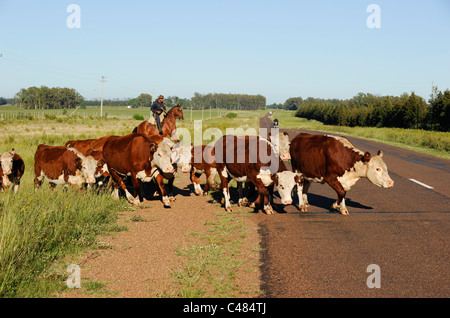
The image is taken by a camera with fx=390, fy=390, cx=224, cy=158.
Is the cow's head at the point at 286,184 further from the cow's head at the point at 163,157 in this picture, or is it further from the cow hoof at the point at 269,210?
the cow's head at the point at 163,157

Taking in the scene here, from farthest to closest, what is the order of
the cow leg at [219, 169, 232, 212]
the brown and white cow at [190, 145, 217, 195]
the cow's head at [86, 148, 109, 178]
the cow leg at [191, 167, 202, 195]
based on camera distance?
the cow leg at [191, 167, 202, 195] → the brown and white cow at [190, 145, 217, 195] → the cow's head at [86, 148, 109, 178] → the cow leg at [219, 169, 232, 212]

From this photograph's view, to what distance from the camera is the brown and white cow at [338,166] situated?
31.2 ft

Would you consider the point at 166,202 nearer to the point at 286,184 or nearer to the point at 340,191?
the point at 286,184

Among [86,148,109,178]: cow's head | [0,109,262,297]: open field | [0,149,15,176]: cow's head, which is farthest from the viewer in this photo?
[86,148,109,178]: cow's head

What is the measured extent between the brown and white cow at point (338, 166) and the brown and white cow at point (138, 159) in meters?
3.57

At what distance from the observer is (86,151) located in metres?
12.6

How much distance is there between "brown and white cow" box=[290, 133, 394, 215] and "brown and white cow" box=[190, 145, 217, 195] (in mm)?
2704

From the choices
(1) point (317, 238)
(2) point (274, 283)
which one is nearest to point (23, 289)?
(2) point (274, 283)

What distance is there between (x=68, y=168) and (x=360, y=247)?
7.74m

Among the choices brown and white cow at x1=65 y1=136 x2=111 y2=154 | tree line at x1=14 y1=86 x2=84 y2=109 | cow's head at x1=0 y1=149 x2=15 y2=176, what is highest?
tree line at x1=14 y1=86 x2=84 y2=109

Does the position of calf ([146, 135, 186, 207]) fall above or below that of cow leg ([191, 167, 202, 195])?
above

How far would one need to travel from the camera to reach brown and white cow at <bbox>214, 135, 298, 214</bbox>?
9.19 metres

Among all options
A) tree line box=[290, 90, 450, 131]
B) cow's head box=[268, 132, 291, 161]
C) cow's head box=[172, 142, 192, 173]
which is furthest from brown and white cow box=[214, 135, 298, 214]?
tree line box=[290, 90, 450, 131]

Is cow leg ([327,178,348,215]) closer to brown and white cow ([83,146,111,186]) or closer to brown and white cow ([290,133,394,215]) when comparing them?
brown and white cow ([290,133,394,215])
